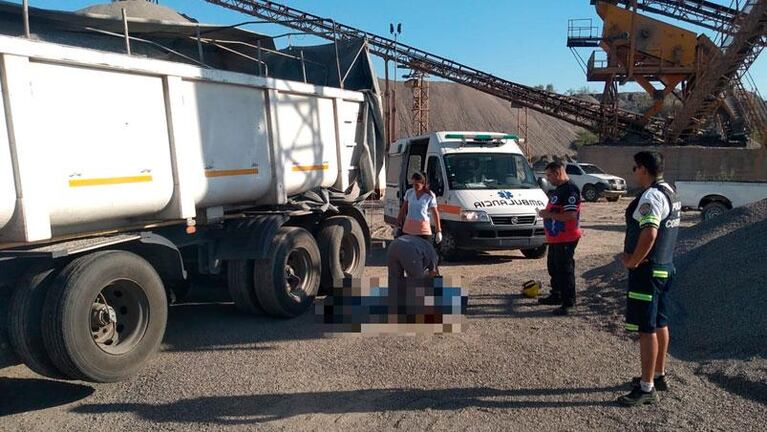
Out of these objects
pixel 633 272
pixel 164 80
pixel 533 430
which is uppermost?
pixel 164 80

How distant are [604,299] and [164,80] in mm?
5635

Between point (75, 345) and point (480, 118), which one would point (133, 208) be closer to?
point (75, 345)

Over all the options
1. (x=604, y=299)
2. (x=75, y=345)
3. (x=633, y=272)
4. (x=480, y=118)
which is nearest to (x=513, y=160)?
(x=604, y=299)

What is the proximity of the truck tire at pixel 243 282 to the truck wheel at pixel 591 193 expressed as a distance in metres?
21.9

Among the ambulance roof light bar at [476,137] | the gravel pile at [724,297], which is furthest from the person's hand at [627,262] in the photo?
the ambulance roof light bar at [476,137]

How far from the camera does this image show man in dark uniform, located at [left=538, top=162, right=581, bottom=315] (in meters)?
7.17

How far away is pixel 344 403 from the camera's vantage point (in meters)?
4.71

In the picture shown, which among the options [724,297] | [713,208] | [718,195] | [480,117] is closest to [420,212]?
[724,297]

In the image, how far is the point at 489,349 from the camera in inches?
233

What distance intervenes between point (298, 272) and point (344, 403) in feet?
9.75

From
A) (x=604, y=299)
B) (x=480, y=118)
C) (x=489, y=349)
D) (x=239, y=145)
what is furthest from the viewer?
(x=480, y=118)

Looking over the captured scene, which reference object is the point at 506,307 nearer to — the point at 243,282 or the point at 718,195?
the point at 243,282

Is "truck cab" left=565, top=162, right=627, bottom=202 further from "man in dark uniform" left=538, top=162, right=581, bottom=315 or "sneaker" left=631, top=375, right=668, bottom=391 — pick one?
"sneaker" left=631, top=375, right=668, bottom=391

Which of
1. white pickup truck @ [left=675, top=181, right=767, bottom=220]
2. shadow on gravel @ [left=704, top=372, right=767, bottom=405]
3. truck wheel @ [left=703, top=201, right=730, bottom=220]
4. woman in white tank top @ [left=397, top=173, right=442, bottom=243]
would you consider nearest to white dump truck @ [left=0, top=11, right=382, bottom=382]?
woman in white tank top @ [left=397, top=173, right=442, bottom=243]
